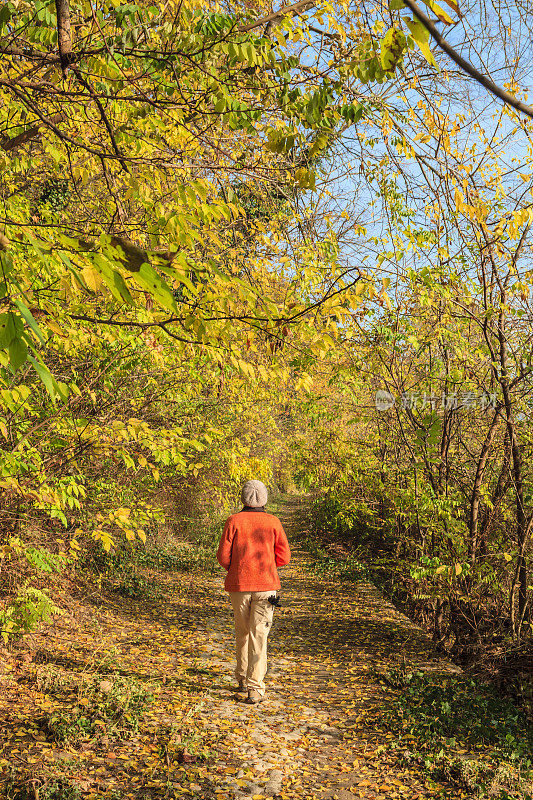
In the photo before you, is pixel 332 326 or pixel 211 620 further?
pixel 211 620

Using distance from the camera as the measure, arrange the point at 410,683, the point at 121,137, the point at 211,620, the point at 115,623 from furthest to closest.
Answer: the point at 211,620 → the point at 115,623 → the point at 410,683 → the point at 121,137

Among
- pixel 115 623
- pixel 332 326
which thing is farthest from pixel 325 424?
pixel 332 326

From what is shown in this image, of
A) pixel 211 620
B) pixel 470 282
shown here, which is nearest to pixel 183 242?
pixel 470 282

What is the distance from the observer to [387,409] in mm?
7836

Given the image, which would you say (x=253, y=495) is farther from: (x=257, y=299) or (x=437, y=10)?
(x=437, y=10)

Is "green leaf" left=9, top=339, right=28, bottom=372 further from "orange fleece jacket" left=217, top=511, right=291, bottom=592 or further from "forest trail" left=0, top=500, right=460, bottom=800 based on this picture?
"orange fleece jacket" left=217, top=511, right=291, bottom=592

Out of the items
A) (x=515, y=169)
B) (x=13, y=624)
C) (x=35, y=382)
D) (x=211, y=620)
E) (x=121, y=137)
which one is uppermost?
(x=515, y=169)

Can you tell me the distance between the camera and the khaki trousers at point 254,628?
5.39 m

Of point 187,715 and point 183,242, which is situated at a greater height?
point 183,242

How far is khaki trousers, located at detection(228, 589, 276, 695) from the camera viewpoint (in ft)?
17.7

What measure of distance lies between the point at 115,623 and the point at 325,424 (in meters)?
7.27

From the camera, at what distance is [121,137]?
436 centimetres

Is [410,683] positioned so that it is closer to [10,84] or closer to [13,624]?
[13,624]

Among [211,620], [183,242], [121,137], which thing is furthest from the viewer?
[211,620]
